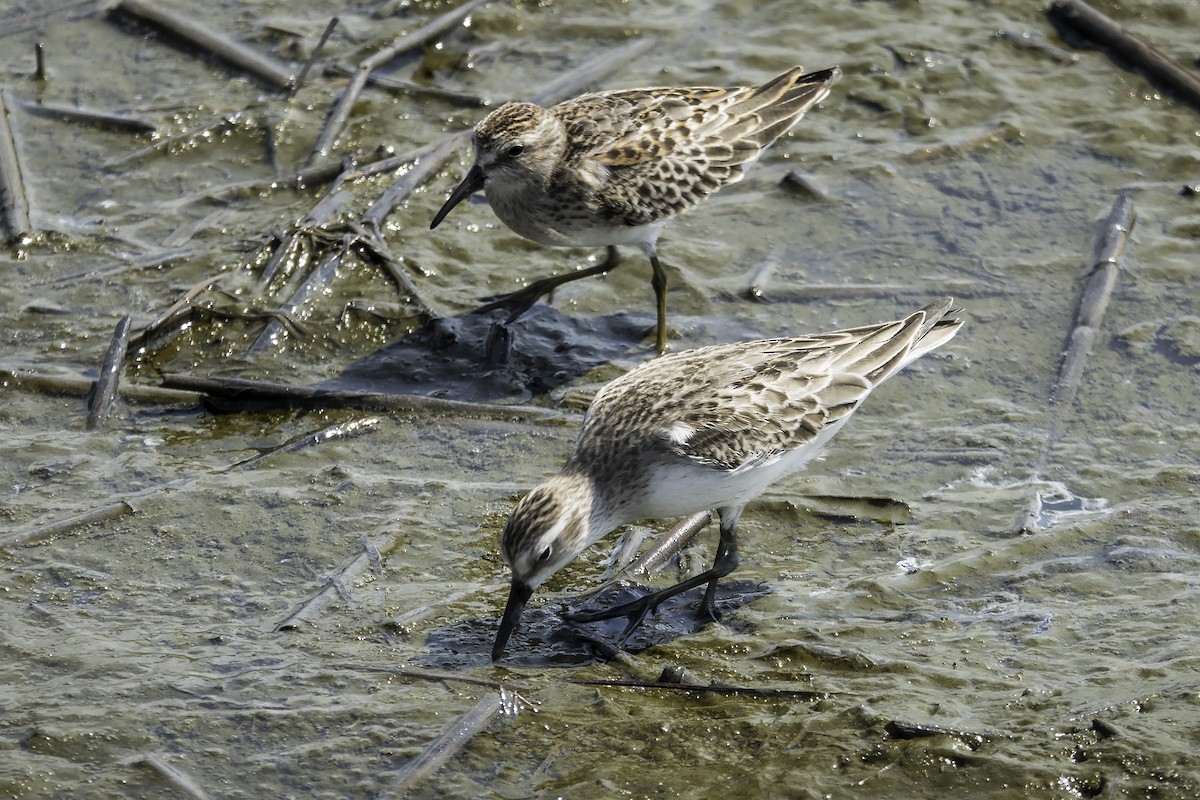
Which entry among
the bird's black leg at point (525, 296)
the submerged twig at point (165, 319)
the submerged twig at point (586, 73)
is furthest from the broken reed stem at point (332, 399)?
the submerged twig at point (586, 73)

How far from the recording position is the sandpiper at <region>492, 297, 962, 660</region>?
671cm

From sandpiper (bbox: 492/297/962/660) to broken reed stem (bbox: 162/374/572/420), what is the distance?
3.93ft

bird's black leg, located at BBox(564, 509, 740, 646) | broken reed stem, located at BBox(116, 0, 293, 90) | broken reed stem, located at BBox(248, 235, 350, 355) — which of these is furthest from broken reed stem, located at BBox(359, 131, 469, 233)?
bird's black leg, located at BBox(564, 509, 740, 646)

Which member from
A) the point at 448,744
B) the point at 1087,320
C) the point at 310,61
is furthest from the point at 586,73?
the point at 448,744

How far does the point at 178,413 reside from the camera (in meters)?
8.55

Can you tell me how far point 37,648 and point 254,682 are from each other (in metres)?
1.05

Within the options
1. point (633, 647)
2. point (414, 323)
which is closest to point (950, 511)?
point (633, 647)

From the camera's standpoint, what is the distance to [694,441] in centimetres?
695

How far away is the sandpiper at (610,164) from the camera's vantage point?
9266mm

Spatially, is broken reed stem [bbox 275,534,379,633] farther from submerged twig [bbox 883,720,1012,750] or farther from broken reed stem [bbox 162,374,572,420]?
submerged twig [bbox 883,720,1012,750]

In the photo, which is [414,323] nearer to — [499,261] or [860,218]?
[499,261]

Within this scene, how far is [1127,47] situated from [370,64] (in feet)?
20.1

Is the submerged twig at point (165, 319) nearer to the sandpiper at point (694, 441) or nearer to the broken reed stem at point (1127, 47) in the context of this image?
the sandpiper at point (694, 441)

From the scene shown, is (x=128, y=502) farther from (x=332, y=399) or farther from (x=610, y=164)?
(x=610, y=164)
